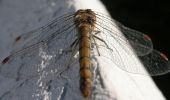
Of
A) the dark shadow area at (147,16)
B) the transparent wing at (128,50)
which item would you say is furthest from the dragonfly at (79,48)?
the dark shadow area at (147,16)

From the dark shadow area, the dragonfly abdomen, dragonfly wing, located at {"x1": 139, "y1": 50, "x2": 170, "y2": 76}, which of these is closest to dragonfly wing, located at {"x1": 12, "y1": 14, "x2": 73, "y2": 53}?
the dragonfly abdomen

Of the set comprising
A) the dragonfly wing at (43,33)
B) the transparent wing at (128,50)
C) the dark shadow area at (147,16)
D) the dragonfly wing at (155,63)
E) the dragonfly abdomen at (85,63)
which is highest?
the dragonfly wing at (43,33)

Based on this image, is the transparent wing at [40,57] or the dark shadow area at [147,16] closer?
the transparent wing at [40,57]

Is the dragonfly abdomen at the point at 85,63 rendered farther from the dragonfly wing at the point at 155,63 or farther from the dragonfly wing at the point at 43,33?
the dragonfly wing at the point at 155,63

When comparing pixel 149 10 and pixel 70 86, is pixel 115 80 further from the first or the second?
pixel 149 10

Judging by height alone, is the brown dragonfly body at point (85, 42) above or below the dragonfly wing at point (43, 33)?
below
